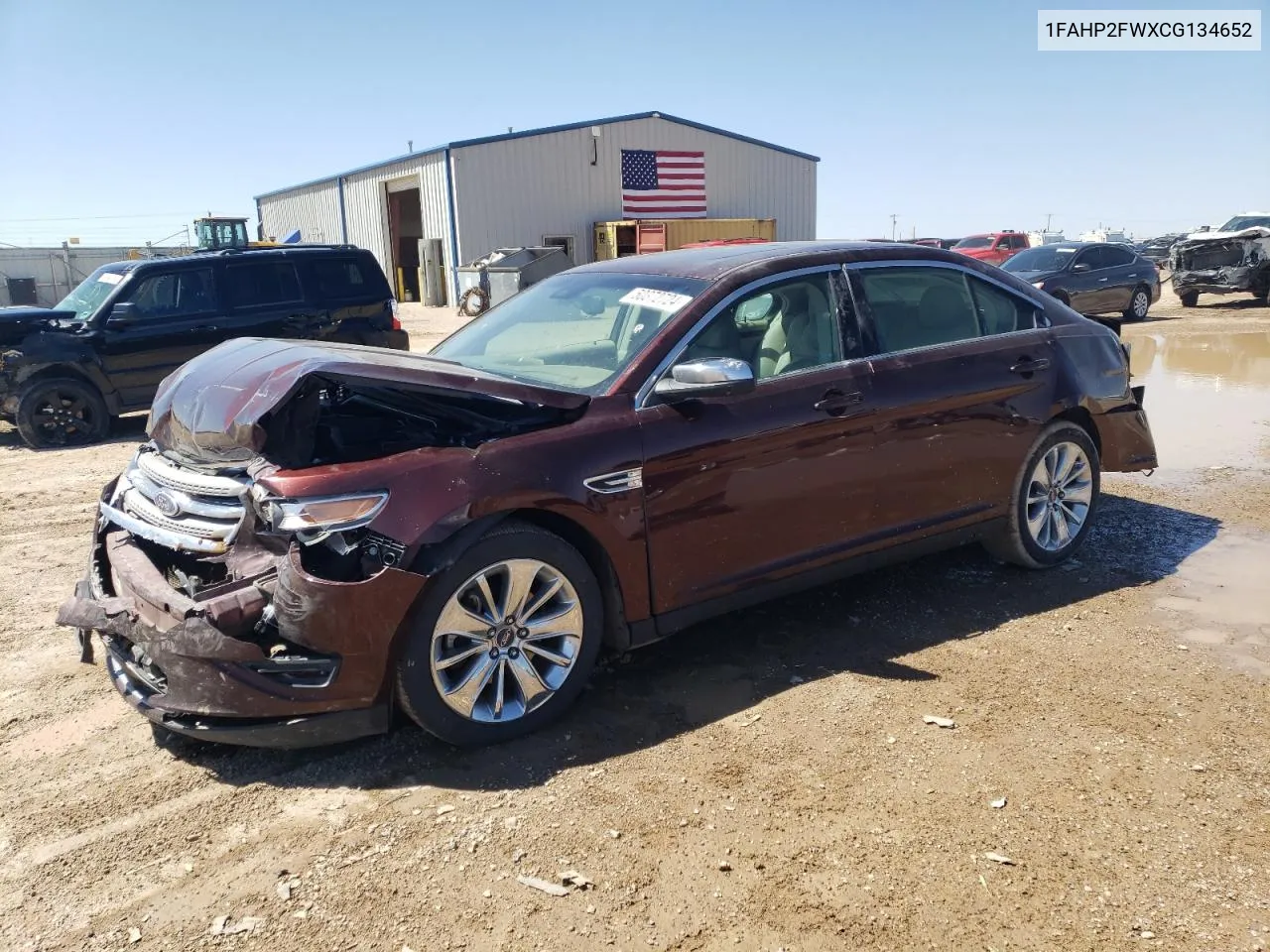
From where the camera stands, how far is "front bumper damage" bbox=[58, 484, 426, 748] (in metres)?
3.05

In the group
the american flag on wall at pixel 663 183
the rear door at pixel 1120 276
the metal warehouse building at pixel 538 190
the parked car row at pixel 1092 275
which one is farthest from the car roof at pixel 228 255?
the american flag on wall at pixel 663 183

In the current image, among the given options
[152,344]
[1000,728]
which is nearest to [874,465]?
[1000,728]

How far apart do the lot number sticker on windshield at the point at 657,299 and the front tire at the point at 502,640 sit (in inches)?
45.9

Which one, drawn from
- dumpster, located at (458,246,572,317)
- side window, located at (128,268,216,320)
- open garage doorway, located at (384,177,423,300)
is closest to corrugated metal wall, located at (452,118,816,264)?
open garage doorway, located at (384,177,423,300)

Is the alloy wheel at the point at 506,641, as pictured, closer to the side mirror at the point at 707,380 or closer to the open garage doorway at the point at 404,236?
the side mirror at the point at 707,380

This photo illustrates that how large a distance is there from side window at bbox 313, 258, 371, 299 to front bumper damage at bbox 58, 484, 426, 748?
841cm

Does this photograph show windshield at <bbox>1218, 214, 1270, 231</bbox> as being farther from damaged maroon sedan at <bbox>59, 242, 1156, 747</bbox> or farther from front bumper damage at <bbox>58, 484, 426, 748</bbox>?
front bumper damage at <bbox>58, 484, 426, 748</bbox>

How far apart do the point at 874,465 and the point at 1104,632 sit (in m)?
1.30

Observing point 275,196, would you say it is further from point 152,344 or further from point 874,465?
point 874,465

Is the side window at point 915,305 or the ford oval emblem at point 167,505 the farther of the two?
the side window at point 915,305

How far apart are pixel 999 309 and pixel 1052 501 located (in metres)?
1.04

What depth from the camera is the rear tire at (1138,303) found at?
19.4 m

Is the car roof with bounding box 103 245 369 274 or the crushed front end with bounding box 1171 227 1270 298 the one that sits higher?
the car roof with bounding box 103 245 369 274

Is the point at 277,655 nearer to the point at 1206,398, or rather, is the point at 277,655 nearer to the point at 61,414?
the point at 61,414
